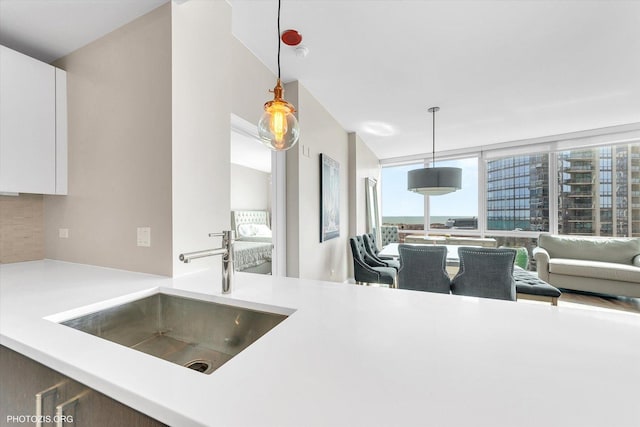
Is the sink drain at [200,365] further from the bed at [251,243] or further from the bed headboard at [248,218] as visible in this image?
the bed headboard at [248,218]

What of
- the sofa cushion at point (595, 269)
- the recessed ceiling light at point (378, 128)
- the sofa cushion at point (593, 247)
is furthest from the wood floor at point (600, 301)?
the recessed ceiling light at point (378, 128)

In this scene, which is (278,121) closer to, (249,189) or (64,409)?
(64,409)

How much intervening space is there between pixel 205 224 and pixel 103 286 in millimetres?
516

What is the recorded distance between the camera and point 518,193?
4.98m

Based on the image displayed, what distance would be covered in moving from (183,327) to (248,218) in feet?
15.1

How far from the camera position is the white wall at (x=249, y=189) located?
5379 mm

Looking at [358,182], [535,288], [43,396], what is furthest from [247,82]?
[535,288]

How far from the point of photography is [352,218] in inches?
178

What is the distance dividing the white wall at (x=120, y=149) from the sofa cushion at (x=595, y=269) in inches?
194

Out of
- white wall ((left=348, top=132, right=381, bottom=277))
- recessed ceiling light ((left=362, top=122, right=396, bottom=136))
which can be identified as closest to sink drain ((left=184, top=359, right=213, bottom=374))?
white wall ((left=348, top=132, right=381, bottom=277))

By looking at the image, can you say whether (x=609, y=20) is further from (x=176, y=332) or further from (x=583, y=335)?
(x=176, y=332)

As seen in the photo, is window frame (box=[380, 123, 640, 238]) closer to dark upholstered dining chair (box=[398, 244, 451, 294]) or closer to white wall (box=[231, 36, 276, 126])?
dark upholstered dining chair (box=[398, 244, 451, 294])

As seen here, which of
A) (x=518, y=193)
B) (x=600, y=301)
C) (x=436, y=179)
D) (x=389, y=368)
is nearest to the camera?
(x=389, y=368)

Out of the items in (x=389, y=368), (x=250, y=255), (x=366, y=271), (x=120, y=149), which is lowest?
(x=366, y=271)
